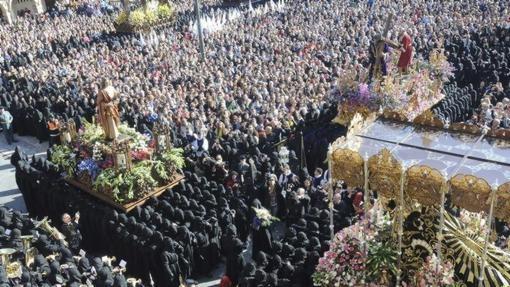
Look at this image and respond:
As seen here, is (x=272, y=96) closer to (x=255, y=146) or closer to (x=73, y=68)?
(x=255, y=146)

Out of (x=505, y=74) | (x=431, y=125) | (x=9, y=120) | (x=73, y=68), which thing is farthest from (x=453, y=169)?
(x=73, y=68)

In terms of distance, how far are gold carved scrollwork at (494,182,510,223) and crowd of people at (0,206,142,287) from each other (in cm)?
690

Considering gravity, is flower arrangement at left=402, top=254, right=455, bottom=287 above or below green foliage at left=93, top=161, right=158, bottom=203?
above

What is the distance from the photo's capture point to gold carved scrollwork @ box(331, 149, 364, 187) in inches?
327

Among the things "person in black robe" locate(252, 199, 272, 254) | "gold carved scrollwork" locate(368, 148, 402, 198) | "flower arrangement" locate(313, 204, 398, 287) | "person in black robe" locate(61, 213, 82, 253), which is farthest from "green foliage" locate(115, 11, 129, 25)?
"gold carved scrollwork" locate(368, 148, 402, 198)

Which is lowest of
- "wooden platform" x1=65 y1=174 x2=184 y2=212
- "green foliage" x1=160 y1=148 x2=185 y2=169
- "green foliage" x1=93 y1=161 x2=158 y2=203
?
"wooden platform" x1=65 y1=174 x2=184 y2=212

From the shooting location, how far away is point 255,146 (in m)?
16.2

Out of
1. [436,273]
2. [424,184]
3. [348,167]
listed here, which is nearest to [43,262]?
[348,167]

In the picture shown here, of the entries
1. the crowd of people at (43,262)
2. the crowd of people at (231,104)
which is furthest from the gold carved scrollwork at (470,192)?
the crowd of people at (43,262)

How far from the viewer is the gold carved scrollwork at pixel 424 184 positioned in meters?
7.54

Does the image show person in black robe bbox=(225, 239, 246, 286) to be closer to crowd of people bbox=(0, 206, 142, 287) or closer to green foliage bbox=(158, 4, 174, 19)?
crowd of people bbox=(0, 206, 142, 287)

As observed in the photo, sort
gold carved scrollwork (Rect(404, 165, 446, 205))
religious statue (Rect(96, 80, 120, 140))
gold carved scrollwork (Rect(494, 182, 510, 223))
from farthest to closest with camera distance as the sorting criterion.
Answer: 1. religious statue (Rect(96, 80, 120, 140))
2. gold carved scrollwork (Rect(404, 165, 446, 205))
3. gold carved scrollwork (Rect(494, 182, 510, 223))

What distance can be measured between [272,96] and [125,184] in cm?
687

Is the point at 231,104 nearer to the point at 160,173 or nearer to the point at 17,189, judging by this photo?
the point at 160,173
